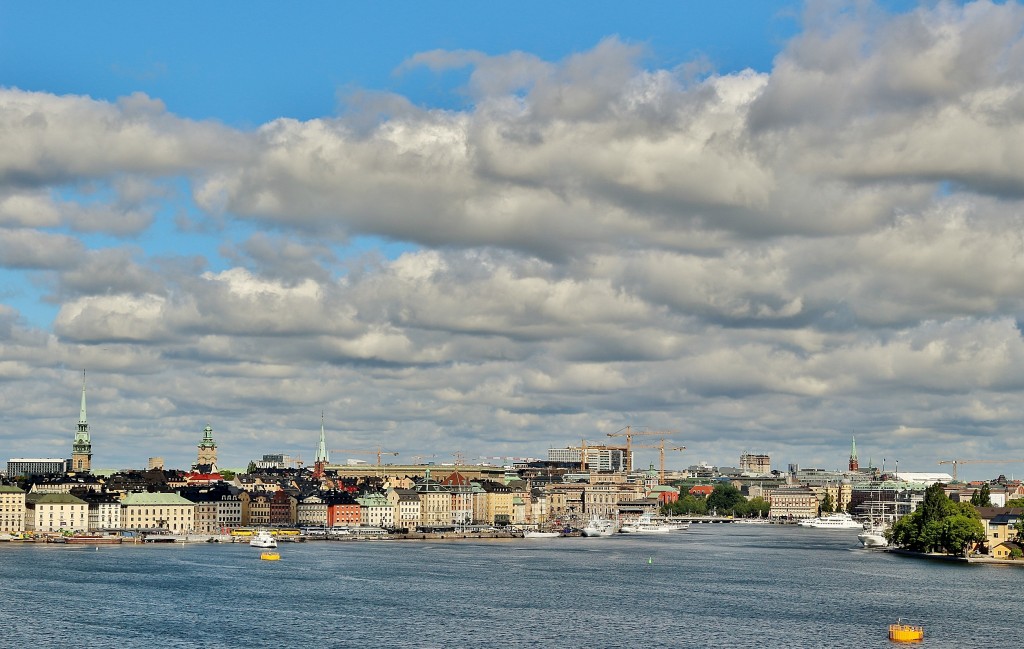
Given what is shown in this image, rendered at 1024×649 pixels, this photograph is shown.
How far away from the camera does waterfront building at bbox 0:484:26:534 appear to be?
17462 centimetres

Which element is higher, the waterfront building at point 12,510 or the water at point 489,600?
the waterfront building at point 12,510

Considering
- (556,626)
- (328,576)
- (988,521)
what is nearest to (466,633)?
(556,626)

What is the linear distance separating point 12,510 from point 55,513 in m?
5.44

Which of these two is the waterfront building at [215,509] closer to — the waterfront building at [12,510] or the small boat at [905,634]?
the waterfront building at [12,510]

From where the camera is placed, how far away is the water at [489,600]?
233 feet

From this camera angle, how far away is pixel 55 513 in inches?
6865

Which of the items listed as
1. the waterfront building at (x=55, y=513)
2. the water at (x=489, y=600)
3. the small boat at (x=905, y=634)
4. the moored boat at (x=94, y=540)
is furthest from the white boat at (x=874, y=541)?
the small boat at (x=905, y=634)

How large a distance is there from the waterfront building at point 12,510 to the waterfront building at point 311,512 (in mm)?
32650

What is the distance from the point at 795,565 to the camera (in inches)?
4882

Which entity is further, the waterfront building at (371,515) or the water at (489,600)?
the waterfront building at (371,515)

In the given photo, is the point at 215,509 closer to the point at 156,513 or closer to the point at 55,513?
the point at 156,513

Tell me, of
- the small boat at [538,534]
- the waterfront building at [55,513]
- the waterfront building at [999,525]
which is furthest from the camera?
the small boat at [538,534]

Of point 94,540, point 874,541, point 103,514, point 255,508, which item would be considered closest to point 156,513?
point 103,514

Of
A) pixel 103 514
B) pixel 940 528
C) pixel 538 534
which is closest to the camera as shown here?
pixel 940 528
